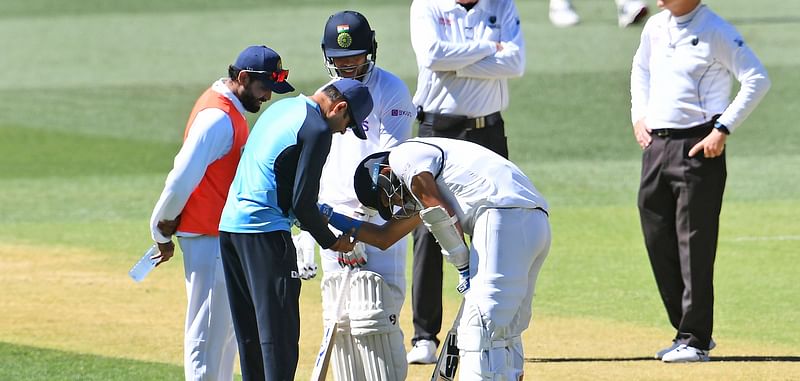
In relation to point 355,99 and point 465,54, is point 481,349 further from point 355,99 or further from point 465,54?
point 465,54

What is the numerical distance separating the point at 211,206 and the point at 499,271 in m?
1.71

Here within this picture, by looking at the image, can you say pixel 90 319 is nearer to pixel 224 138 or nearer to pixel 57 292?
pixel 57 292

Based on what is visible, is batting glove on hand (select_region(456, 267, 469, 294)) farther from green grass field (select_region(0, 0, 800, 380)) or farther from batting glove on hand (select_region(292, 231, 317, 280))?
green grass field (select_region(0, 0, 800, 380))

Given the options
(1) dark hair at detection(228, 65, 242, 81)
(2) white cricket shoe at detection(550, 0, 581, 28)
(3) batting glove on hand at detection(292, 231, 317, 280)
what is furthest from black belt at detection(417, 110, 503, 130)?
(2) white cricket shoe at detection(550, 0, 581, 28)

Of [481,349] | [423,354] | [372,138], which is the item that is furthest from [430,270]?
[481,349]

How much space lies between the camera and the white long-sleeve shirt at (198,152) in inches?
302

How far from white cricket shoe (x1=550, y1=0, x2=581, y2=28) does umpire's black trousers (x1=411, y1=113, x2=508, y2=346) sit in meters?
19.6

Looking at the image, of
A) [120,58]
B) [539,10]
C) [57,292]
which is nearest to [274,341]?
[57,292]

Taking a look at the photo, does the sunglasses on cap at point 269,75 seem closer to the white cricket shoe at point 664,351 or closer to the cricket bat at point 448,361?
the cricket bat at point 448,361

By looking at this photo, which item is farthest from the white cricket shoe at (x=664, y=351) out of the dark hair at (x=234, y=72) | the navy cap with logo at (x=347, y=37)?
the dark hair at (x=234, y=72)

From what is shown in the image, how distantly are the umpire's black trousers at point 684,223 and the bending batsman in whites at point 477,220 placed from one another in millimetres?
2687

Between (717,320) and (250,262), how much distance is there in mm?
5102

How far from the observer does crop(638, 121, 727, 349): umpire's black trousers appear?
9.76m

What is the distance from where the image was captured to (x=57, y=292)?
40.9 ft
